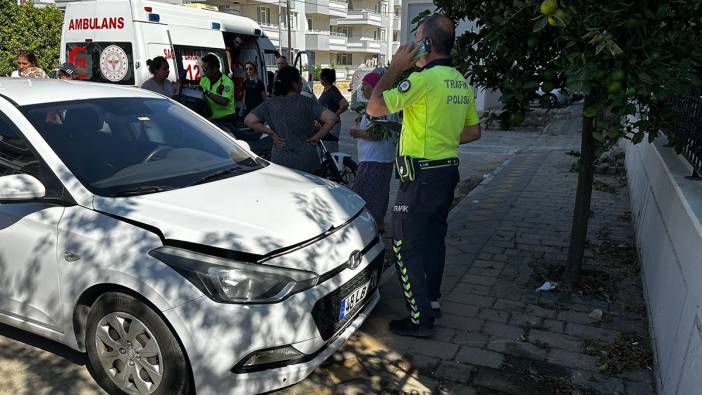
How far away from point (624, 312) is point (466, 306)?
3.75 feet

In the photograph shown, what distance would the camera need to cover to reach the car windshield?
3189mm

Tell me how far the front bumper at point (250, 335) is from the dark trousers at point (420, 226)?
0.73 metres

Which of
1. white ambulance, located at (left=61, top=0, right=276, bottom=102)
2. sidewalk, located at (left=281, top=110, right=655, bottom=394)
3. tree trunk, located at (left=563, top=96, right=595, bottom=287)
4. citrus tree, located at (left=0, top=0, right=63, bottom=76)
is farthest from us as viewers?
citrus tree, located at (left=0, top=0, right=63, bottom=76)

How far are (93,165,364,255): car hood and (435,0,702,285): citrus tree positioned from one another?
137cm

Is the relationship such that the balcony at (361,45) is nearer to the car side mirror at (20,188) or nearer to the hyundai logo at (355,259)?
the hyundai logo at (355,259)

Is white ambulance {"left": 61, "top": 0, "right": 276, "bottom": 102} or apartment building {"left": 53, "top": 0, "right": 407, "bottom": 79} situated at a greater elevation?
apartment building {"left": 53, "top": 0, "right": 407, "bottom": 79}

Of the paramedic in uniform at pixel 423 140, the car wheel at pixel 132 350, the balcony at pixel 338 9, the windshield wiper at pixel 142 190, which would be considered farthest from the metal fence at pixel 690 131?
the balcony at pixel 338 9

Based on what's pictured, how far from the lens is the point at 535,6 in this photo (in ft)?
10.3

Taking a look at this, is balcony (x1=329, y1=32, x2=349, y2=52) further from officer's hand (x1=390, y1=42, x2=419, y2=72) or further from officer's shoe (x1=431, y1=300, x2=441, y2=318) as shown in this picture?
officer's hand (x1=390, y1=42, x2=419, y2=72)

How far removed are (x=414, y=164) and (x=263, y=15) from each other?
44.9 meters

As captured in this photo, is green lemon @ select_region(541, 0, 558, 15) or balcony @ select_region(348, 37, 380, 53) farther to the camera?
balcony @ select_region(348, 37, 380, 53)

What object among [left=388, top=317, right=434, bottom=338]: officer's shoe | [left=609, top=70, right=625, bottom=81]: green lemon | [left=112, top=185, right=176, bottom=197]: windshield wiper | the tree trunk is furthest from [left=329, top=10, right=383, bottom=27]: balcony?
[left=609, top=70, right=625, bottom=81]: green lemon

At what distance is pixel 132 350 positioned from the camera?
282 centimetres

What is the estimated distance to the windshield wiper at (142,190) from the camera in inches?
120
